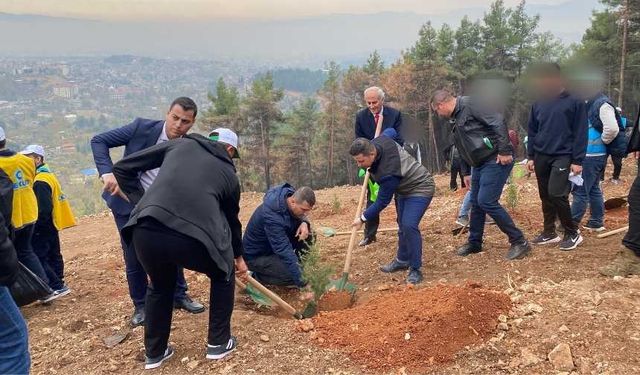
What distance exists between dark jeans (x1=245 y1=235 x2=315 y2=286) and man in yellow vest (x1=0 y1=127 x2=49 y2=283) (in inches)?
85.7

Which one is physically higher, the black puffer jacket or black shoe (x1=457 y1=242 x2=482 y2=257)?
the black puffer jacket

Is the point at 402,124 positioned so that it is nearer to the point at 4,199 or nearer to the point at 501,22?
the point at 4,199

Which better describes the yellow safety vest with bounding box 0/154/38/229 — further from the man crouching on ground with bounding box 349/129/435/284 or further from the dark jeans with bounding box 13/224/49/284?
the man crouching on ground with bounding box 349/129/435/284

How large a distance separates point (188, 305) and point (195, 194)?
1.88 metres

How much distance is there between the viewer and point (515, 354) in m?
3.26

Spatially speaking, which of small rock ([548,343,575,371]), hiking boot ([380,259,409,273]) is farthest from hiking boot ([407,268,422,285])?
small rock ([548,343,575,371])

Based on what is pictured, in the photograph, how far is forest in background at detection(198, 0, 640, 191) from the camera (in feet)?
72.5

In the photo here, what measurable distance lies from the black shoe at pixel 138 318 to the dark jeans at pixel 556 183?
412 cm

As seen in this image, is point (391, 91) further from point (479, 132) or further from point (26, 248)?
point (26, 248)

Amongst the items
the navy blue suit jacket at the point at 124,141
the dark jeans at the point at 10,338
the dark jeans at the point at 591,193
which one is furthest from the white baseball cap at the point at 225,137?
the dark jeans at the point at 591,193

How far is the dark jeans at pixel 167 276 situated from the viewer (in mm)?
2994

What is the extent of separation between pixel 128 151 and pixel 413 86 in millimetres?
24566

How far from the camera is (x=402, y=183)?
5051mm

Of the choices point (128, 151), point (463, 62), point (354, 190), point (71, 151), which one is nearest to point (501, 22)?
point (463, 62)
